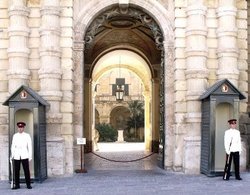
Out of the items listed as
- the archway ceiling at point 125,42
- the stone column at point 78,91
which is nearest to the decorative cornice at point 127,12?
the stone column at point 78,91

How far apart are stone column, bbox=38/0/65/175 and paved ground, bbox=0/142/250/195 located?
2.11 feet

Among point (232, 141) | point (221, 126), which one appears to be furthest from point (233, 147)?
point (221, 126)

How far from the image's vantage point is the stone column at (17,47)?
13.2m

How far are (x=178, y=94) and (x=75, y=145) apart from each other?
3.24 meters

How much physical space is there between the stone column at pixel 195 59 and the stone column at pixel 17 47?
14.6ft

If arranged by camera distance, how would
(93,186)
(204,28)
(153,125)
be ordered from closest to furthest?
(93,186), (204,28), (153,125)

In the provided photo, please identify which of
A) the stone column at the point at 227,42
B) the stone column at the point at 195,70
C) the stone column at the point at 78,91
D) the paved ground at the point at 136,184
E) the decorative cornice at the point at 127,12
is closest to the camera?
the paved ground at the point at 136,184

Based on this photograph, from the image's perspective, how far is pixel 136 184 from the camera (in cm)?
1158

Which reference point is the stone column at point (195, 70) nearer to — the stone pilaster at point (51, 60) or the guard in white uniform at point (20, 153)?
the stone pilaster at point (51, 60)

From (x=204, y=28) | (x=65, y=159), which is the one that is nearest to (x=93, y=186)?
(x=65, y=159)

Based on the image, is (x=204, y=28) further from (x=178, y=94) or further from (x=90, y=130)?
(x=90, y=130)

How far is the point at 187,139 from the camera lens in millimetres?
13422

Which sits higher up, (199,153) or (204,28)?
(204,28)

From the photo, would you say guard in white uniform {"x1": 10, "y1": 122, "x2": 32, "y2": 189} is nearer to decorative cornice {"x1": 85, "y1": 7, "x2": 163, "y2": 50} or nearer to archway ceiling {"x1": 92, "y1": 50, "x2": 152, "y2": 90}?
decorative cornice {"x1": 85, "y1": 7, "x2": 163, "y2": 50}
